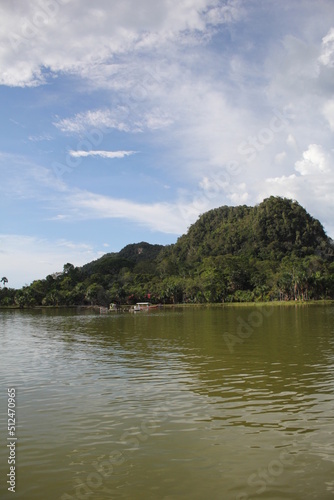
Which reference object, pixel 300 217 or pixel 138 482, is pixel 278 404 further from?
pixel 300 217

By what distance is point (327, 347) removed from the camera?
891 inches

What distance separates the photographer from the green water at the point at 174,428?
23.2 feet

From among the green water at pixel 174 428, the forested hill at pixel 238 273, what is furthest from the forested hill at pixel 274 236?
the green water at pixel 174 428

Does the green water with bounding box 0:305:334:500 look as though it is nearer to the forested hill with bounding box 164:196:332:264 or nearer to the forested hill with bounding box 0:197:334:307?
the forested hill with bounding box 0:197:334:307

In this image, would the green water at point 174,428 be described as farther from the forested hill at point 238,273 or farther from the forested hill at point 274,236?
the forested hill at point 274,236

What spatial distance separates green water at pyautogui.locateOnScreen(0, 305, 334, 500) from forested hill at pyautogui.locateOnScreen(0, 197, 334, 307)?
84928 millimetres

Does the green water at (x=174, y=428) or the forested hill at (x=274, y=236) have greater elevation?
the forested hill at (x=274, y=236)

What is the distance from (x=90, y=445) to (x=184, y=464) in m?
2.27

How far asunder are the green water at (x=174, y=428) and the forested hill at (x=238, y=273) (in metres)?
84.9

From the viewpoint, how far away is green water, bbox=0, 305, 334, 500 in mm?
7070

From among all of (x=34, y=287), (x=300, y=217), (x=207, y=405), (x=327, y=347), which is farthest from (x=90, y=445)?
(x=300, y=217)

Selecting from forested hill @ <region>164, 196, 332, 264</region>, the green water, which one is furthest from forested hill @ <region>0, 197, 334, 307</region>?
the green water

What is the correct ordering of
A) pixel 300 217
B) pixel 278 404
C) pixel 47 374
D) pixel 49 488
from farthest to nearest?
pixel 300 217, pixel 47 374, pixel 278 404, pixel 49 488

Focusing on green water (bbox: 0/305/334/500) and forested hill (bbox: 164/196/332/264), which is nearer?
green water (bbox: 0/305/334/500)
